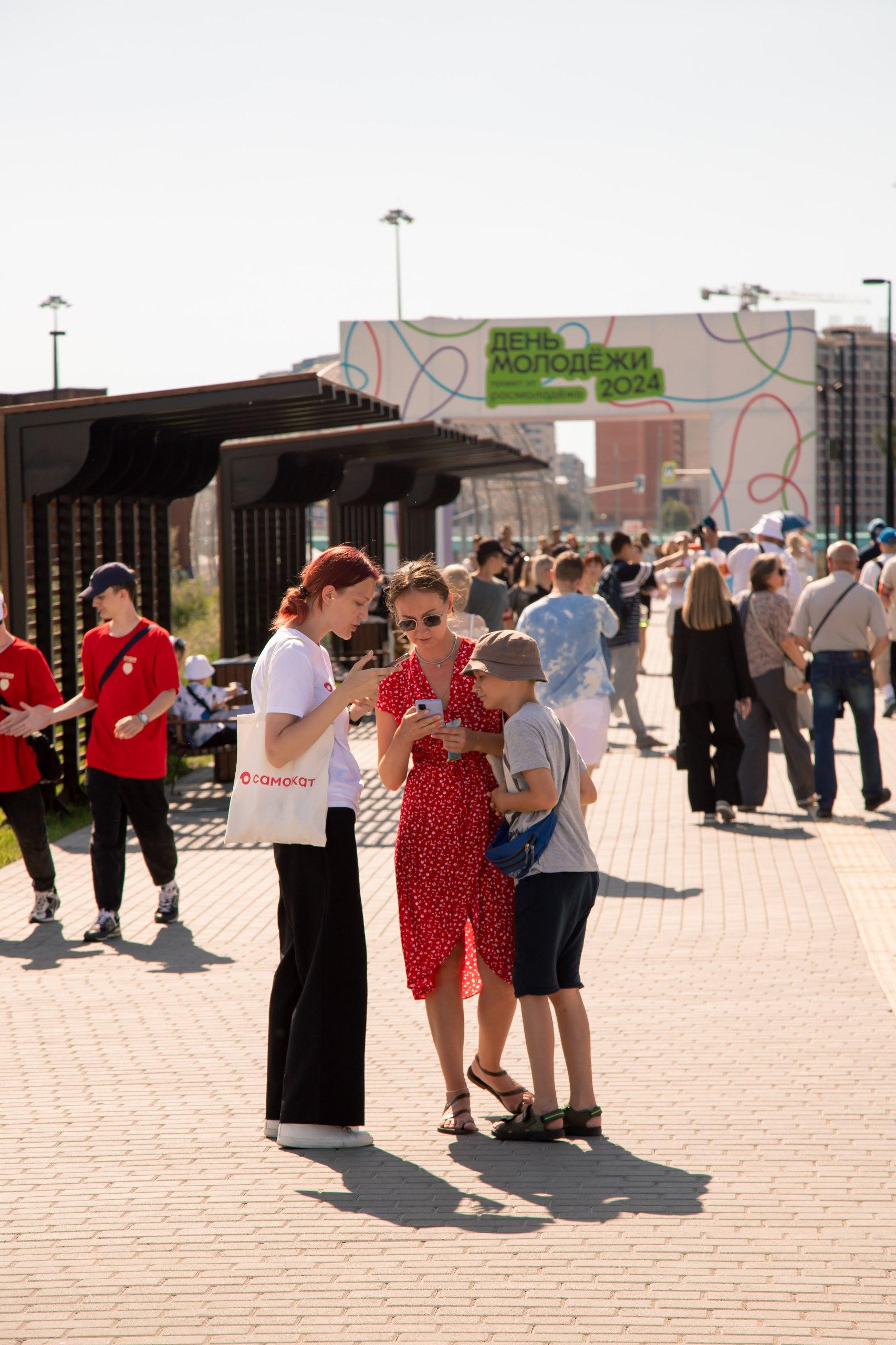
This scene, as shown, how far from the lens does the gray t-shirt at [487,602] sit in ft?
40.0

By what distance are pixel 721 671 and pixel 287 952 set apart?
6.27 meters

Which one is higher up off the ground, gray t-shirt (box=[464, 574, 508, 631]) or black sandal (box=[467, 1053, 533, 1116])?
gray t-shirt (box=[464, 574, 508, 631])

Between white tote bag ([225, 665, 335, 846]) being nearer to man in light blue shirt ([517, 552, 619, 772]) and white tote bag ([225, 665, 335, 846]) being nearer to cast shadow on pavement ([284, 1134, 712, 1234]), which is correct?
cast shadow on pavement ([284, 1134, 712, 1234])

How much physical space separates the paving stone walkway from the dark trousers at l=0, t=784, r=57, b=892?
0.29m

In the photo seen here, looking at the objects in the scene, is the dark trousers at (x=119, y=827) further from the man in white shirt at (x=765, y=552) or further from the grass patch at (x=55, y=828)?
the man in white shirt at (x=765, y=552)

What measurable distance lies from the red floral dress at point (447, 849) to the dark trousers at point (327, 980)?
0.18 metres

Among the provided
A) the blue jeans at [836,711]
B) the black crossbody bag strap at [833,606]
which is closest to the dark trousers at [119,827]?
the blue jeans at [836,711]

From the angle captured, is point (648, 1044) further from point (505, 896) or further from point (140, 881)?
point (140, 881)

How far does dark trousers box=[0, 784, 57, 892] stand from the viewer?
8148 millimetres

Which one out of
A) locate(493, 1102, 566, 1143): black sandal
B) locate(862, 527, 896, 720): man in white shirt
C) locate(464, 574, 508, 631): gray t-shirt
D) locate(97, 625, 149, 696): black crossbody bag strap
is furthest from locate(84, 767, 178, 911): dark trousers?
locate(862, 527, 896, 720): man in white shirt

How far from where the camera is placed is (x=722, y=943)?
7.47 metres

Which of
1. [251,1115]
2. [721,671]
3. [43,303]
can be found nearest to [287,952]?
[251,1115]

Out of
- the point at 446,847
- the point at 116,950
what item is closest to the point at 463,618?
the point at 116,950

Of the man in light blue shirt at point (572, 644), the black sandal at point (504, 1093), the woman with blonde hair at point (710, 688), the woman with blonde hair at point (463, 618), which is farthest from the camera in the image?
the woman with blonde hair at point (710, 688)
